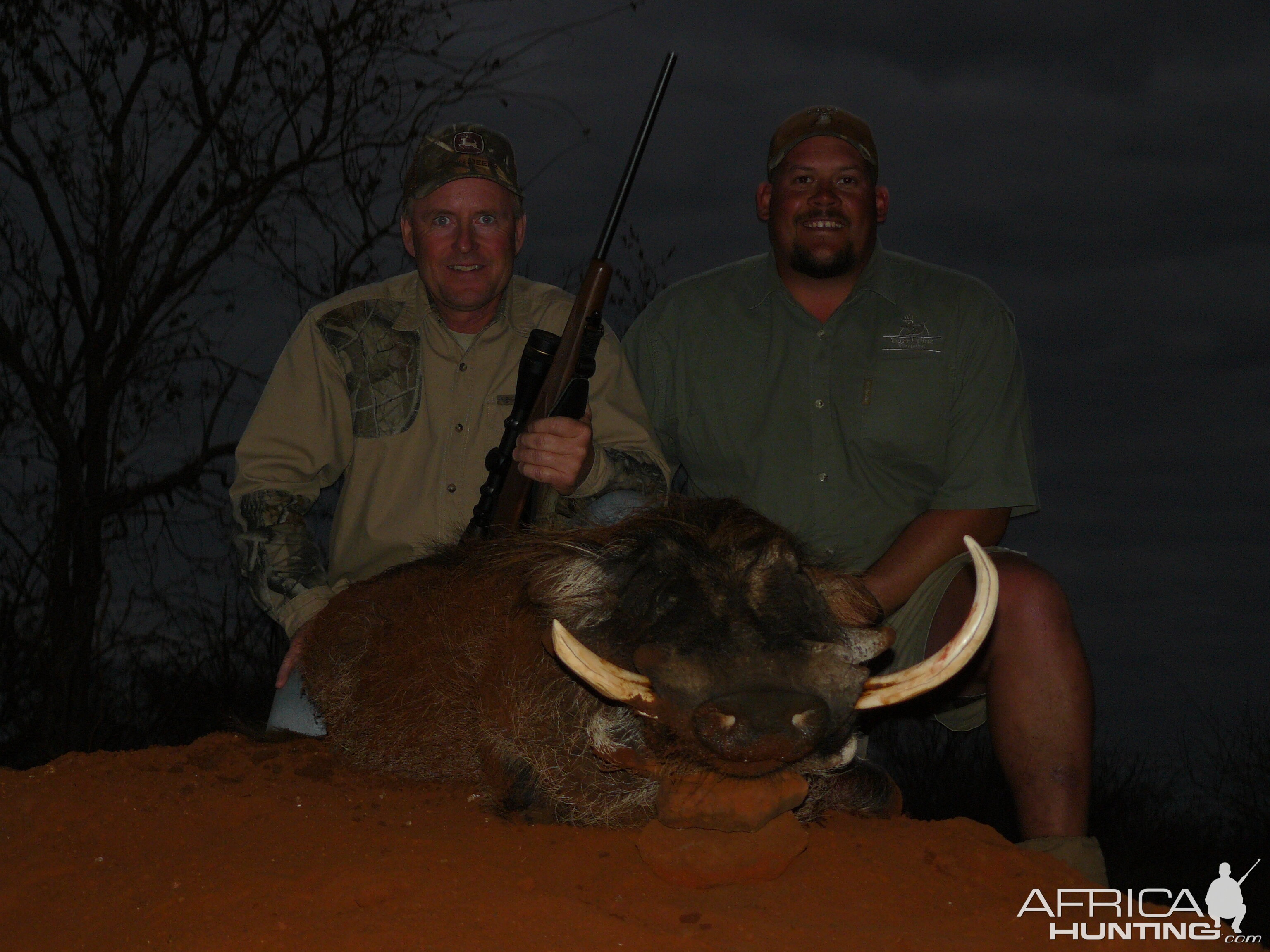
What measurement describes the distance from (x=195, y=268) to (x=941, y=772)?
5478mm

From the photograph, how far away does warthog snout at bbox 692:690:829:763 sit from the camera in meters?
2.22

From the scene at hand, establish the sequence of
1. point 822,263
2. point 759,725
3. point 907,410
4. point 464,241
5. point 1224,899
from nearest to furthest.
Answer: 1. point 759,725
2. point 1224,899
3. point 464,241
4. point 907,410
5. point 822,263

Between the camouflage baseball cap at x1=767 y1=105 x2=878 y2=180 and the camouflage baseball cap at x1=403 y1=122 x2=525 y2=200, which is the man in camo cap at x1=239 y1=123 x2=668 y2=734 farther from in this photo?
the camouflage baseball cap at x1=767 y1=105 x2=878 y2=180

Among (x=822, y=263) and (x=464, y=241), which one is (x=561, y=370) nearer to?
(x=464, y=241)

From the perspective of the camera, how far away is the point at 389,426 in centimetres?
436

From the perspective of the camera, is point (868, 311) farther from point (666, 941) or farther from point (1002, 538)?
point (666, 941)

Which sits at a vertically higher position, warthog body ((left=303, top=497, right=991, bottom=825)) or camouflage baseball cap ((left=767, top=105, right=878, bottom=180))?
camouflage baseball cap ((left=767, top=105, right=878, bottom=180))

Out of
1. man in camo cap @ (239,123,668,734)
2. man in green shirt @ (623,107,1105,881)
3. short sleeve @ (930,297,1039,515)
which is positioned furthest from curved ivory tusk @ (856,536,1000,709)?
short sleeve @ (930,297,1039,515)

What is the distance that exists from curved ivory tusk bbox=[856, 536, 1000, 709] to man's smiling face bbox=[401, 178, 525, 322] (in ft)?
7.63

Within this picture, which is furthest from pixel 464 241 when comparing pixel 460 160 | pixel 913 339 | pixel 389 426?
pixel 913 339

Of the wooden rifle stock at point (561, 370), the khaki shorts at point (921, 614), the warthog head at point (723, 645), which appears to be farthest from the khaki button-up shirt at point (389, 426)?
the warthog head at point (723, 645)

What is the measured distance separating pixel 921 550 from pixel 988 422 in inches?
24.3

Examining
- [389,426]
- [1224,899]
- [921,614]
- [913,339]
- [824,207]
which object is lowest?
[1224,899]

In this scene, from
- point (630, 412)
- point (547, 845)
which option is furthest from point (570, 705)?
point (630, 412)
